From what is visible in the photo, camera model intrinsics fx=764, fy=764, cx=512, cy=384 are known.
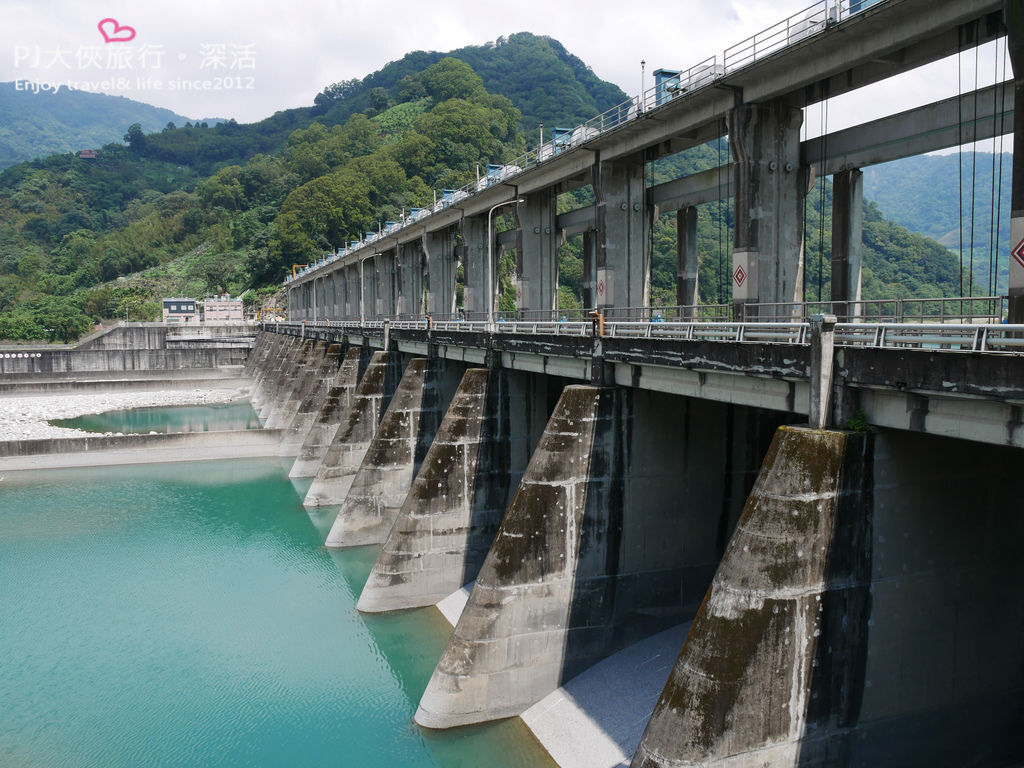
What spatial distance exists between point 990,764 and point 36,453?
4589 cm

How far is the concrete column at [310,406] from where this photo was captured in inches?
1822

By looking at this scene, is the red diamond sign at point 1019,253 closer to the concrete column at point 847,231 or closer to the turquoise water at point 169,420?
the concrete column at point 847,231

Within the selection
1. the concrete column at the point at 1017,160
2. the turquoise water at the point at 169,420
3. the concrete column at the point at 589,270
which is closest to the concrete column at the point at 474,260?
the concrete column at the point at 589,270

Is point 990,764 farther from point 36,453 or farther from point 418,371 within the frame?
point 36,453

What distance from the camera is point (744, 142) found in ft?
62.2

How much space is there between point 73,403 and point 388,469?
54.9 meters

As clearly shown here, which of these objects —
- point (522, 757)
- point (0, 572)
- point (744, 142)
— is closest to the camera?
point (522, 757)

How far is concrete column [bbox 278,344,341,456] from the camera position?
152 ft

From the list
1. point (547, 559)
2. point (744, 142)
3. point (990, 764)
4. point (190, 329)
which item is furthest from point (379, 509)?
point (190, 329)

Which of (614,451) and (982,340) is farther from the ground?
(982,340)

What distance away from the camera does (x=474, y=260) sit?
1548 inches

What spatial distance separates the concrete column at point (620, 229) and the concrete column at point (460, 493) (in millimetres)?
4295

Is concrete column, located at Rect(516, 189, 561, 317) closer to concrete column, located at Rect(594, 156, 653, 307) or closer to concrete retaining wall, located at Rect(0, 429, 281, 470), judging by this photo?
concrete column, located at Rect(594, 156, 653, 307)

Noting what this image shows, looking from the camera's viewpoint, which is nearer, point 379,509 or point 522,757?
point 522,757
